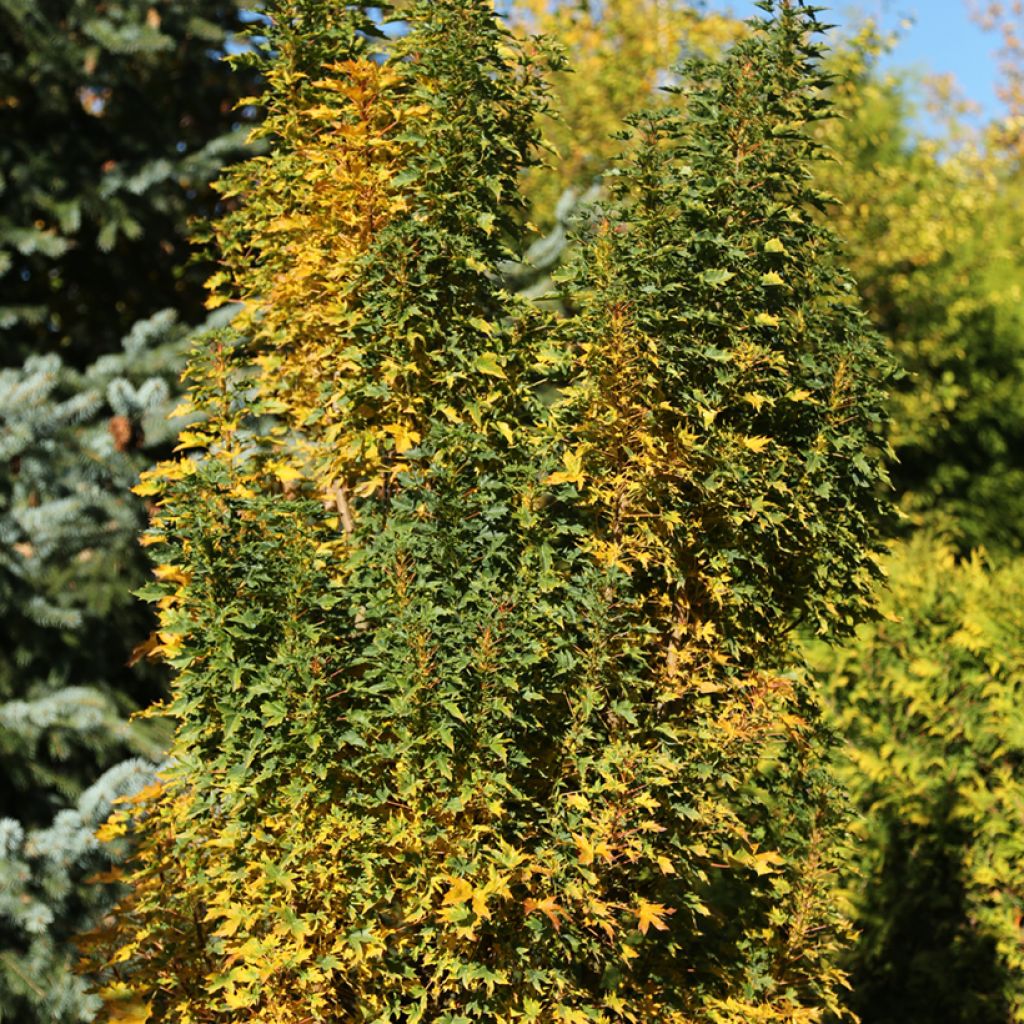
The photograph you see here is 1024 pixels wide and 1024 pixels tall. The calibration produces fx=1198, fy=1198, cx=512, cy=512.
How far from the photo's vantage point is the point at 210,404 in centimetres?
307

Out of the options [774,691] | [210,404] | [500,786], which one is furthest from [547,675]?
[210,404]

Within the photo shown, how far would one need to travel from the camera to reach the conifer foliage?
103 inches

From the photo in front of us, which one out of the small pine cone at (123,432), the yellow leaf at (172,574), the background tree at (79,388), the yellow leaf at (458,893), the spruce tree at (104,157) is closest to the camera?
the yellow leaf at (458,893)

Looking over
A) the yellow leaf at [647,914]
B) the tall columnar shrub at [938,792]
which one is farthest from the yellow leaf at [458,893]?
the tall columnar shrub at [938,792]

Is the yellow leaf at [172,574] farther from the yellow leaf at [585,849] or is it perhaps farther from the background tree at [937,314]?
the background tree at [937,314]

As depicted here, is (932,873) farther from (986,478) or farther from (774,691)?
(986,478)

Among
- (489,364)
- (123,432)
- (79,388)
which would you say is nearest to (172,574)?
(489,364)

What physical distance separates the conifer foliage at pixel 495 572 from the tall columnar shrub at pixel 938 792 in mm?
2215

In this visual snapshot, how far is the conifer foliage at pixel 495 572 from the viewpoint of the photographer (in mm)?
2613

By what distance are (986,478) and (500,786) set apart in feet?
34.9

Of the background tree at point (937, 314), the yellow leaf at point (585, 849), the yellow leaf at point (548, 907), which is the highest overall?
the background tree at point (937, 314)

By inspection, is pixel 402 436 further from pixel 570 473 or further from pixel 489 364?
pixel 570 473

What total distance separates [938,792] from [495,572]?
3464 millimetres

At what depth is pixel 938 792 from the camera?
5.34 metres
